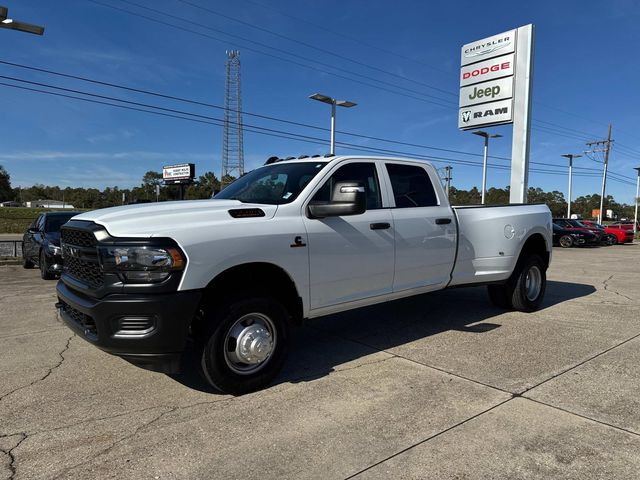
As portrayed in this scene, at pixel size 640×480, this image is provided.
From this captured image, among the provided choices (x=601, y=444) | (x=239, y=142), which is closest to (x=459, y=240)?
(x=601, y=444)

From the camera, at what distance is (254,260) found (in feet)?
12.4

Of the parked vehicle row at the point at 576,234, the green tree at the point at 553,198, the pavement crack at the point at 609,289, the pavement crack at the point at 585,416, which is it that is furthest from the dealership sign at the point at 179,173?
the green tree at the point at 553,198

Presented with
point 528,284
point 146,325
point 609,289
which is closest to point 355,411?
point 146,325

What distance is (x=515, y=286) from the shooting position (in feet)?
22.1

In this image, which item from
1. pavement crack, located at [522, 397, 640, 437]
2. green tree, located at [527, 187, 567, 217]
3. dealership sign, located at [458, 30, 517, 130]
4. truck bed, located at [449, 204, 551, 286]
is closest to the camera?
pavement crack, located at [522, 397, 640, 437]

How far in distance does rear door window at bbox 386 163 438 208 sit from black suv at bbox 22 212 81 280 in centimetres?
740

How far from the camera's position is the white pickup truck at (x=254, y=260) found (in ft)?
11.1

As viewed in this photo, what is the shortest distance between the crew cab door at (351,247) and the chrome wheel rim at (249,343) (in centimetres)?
53

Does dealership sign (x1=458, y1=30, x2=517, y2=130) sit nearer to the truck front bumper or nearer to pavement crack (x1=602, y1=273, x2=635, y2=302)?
pavement crack (x1=602, y1=273, x2=635, y2=302)

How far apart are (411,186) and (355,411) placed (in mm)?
2731

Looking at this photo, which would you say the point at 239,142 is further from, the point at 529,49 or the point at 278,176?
the point at 278,176

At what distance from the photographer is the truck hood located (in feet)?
11.3

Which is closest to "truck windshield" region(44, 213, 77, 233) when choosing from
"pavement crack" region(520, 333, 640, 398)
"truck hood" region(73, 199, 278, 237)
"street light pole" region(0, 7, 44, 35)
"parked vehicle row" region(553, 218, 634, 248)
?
"street light pole" region(0, 7, 44, 35)

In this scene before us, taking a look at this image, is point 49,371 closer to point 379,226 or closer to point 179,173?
point 379,226
